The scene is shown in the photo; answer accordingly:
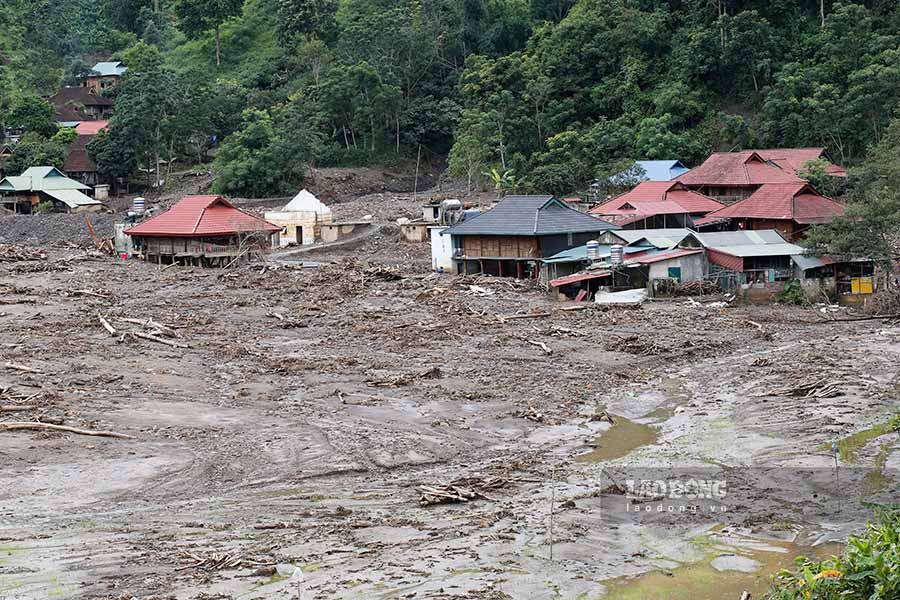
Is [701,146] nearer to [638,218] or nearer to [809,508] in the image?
[638,218]

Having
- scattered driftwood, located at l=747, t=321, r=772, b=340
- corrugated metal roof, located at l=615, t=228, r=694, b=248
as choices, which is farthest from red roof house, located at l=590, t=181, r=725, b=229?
scattered driftwood, located at l=747, t=321, r=772, b=340

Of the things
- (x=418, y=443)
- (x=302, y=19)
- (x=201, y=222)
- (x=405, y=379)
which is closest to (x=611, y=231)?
(x=201, y=222)

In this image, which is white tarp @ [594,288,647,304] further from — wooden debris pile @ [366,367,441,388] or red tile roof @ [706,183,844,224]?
wooden debris pile @ [366,367,441,388]

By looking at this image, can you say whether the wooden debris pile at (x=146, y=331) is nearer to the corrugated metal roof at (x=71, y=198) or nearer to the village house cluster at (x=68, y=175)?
the corrugated metal roof at (x=71, y=198)

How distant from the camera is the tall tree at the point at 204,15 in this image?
85.9m

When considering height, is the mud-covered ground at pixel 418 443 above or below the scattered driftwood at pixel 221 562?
above

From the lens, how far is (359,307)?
117ft

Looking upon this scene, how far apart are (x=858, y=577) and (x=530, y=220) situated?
32365 millimetres

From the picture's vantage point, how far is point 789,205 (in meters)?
44.1

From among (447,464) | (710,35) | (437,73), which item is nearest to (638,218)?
(710,35)

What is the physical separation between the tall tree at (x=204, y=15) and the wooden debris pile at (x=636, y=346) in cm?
6484

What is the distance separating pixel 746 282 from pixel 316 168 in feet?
134

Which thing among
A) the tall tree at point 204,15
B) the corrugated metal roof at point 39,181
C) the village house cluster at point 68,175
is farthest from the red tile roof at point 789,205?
the tall tree at point 204,15

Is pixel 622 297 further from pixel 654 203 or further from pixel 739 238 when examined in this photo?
pixel 654 203
